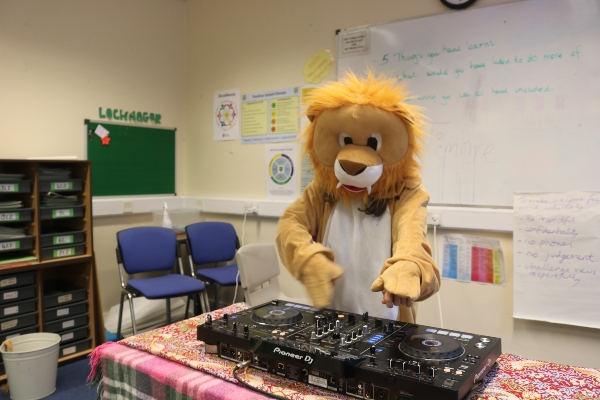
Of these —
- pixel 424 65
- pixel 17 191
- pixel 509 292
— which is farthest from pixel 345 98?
pixel 17 191

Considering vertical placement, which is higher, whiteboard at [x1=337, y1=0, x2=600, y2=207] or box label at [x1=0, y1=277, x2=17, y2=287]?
whiteboard at [x1=337, y1=0, x2=600, y2=207]

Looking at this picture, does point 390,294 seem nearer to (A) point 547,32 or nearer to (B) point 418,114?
(B) point 418,114

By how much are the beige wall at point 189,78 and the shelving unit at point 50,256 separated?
0.39 m

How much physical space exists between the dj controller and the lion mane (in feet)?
1.30

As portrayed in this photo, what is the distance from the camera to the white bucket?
7.67 feet

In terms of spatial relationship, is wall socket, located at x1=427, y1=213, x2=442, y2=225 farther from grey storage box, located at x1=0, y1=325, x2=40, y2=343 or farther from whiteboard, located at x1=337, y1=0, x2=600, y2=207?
grey storage box, located at x1=0, y1=325, x2=40, y2=343

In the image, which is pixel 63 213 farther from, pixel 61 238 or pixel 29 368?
pixel 29 368

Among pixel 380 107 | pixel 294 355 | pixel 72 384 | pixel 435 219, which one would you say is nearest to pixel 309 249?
pixel 294 355

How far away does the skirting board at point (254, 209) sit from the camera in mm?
2510

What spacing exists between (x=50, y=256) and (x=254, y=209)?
1.38 metres

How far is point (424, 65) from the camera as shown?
271 centimetres

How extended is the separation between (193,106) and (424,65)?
80.2 inches

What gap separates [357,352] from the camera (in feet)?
3.46

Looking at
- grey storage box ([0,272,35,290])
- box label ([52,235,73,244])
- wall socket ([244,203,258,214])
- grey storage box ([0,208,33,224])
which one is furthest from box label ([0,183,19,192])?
wall socket ([244,203,258,214])
